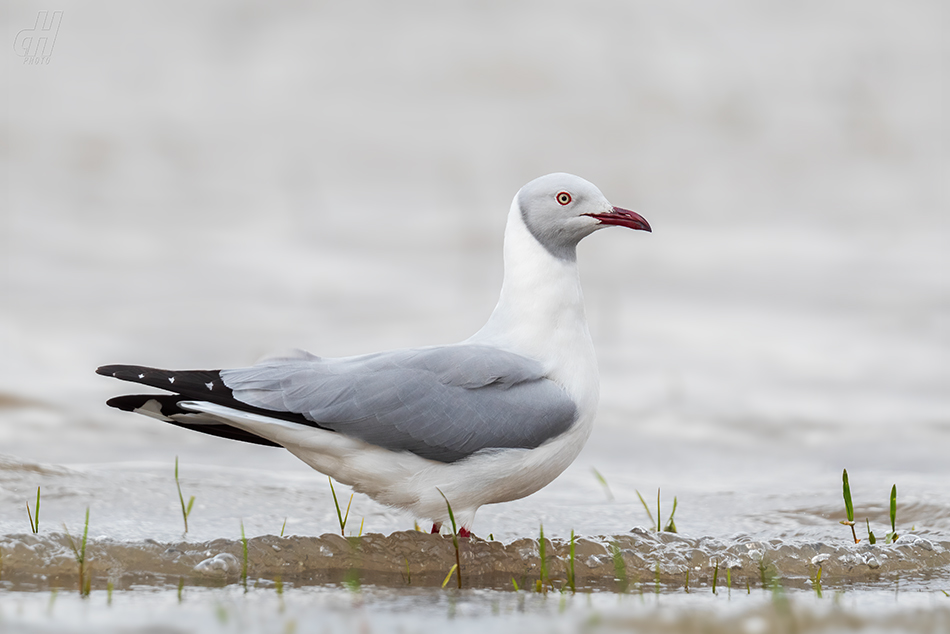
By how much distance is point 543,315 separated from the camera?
5270mm

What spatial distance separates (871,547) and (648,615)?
101 inches

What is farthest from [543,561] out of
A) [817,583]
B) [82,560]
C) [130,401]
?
[130,401]

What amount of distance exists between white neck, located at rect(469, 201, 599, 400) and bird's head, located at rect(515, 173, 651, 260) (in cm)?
7

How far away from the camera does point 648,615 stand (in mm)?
2977

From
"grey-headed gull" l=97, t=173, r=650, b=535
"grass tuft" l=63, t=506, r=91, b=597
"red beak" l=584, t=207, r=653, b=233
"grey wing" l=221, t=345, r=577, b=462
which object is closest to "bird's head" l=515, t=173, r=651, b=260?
"red beak" l=584, t=207, r=653, b=233

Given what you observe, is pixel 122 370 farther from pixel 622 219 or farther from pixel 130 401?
pixel 622 219

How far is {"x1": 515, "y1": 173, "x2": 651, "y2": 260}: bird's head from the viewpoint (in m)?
5.35

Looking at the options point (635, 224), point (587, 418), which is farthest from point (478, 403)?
point (635, 224)

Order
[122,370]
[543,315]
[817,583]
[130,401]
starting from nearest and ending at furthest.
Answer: [817,583] → [122,370] → [130,401] → [543,315]

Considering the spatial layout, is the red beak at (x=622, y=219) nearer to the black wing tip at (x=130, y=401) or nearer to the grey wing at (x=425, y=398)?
the grey wing at (x=425, y=398)

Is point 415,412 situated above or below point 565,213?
below

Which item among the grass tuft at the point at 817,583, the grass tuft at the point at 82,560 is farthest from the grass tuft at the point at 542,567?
the grass tuft at the point at 82,560

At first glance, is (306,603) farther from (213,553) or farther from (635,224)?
(635,224)

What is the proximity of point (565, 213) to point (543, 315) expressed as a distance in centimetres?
54
